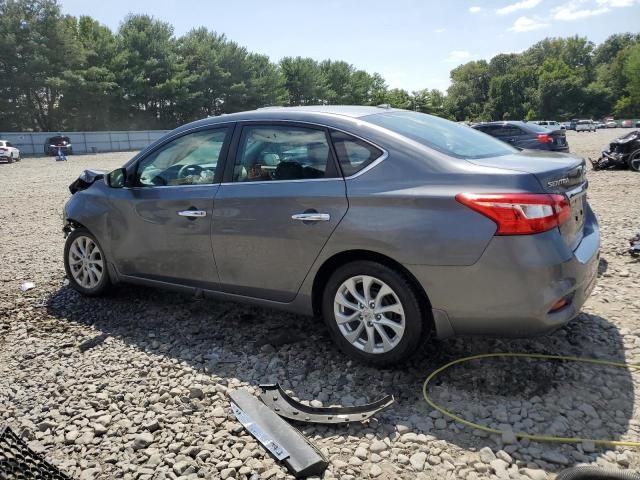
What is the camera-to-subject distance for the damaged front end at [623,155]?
1455 centimetres

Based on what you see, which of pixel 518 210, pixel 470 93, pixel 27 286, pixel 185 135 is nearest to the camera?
pixel 518 210

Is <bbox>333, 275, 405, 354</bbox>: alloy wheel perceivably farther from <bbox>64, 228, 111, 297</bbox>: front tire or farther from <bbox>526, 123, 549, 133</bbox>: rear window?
<bbox>526, 123, 549, 133</bbox>: rear window

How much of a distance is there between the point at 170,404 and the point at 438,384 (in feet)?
5.53

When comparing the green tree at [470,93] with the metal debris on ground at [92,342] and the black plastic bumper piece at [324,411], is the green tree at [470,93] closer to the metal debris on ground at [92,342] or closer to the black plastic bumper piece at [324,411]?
the metal debris on ground at [92,342]

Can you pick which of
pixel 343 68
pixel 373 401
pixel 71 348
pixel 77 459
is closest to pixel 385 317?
pixel 373 401

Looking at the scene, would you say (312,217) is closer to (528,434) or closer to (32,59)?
(528,434)

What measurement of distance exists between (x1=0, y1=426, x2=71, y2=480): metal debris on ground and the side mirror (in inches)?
105

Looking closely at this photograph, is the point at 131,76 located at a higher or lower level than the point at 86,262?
higher

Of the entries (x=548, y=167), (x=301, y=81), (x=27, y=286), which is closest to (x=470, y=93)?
(x=301, y=81)

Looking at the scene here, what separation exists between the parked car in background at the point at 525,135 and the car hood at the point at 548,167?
12388 mm

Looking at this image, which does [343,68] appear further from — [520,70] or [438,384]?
[438,384]

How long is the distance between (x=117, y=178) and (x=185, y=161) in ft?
2.72

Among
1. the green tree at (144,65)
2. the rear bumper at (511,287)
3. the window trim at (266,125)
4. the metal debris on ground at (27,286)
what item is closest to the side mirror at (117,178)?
the window trim at (266,125)

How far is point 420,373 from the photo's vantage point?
3361mm
